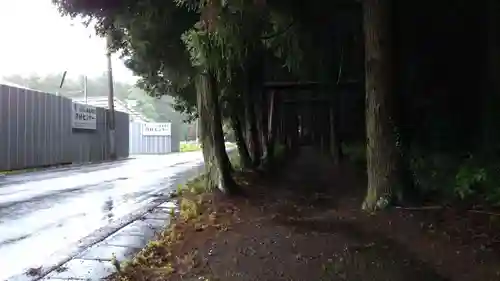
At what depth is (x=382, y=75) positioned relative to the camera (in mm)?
7492

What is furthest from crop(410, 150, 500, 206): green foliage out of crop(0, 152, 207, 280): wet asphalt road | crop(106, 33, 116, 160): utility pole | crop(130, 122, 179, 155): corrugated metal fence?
crop(130, 122, 179, 155): corrugated metal fence

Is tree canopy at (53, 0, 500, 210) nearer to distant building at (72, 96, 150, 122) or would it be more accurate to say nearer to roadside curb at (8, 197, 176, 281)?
roadside curb at (8, 197, 176, 281)

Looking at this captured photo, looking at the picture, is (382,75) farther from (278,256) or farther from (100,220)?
(100,220)

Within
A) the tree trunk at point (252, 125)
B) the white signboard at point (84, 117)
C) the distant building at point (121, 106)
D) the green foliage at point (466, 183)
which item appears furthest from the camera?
the distant building at point (121, 106)

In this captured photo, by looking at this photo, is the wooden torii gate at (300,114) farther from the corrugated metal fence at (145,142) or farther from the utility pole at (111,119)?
the corrugated metal fence at (145,142)

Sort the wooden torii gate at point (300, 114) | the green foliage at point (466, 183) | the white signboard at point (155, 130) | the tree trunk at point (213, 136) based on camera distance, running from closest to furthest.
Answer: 1. the green foliage at point (466, 183)
2. the tree trunk at point (213, 136)
3. the wooden torii gate at point (300, 114)
4. the white signboard at point (155, 130)

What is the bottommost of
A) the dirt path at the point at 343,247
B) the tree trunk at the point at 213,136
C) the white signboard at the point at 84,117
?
the dirt path at the point at 343,247

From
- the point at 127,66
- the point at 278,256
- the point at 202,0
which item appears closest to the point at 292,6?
the point at 202,0

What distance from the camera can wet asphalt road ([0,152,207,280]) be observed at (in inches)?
322

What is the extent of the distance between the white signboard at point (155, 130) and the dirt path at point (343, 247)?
5357cm

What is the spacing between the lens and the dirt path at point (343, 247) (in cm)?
543

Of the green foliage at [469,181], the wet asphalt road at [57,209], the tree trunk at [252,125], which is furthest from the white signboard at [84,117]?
the green foliage at [469,181]

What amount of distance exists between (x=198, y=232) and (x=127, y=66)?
41.6ft

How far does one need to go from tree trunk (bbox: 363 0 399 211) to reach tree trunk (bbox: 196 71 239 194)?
449cm
